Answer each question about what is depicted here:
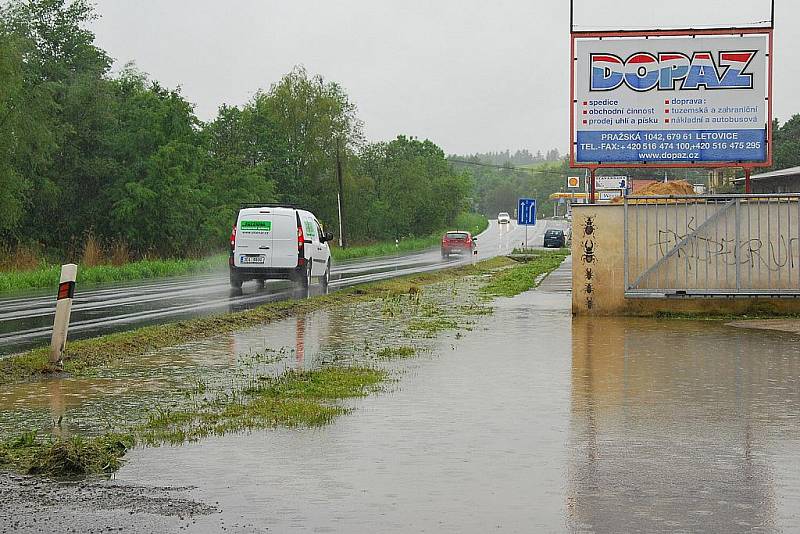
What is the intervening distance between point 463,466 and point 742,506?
188cm

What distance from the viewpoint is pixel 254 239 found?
91.3 feet

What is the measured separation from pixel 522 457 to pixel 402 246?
8041 centimetres

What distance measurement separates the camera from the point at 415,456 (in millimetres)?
7801

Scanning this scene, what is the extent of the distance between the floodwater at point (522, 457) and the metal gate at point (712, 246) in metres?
6.15

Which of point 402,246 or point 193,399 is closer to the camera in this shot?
point 193,399

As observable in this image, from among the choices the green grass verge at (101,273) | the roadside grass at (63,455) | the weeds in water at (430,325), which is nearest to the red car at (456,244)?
the green grass verge at (101,273)

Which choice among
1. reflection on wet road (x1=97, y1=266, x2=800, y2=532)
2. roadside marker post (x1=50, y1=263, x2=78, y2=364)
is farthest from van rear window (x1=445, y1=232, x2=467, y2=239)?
roadside marker post (x1=50, y1=263, x2=78, y2=364)

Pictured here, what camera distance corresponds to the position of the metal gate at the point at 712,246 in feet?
63.2

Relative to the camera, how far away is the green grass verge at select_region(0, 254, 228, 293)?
106 ft

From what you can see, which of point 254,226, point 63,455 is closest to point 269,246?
point 254,226

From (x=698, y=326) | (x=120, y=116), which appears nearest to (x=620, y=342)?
(x=698, y=326)

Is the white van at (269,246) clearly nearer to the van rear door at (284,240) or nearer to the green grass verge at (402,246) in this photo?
the van rear door at (284,240)

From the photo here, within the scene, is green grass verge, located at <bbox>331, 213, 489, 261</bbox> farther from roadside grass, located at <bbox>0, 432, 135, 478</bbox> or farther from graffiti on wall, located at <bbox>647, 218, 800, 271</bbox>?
roadside grass, located at <bbox>0, 432, 135, 478</bbox>

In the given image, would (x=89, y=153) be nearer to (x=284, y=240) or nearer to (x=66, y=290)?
(x=284, y=240)
